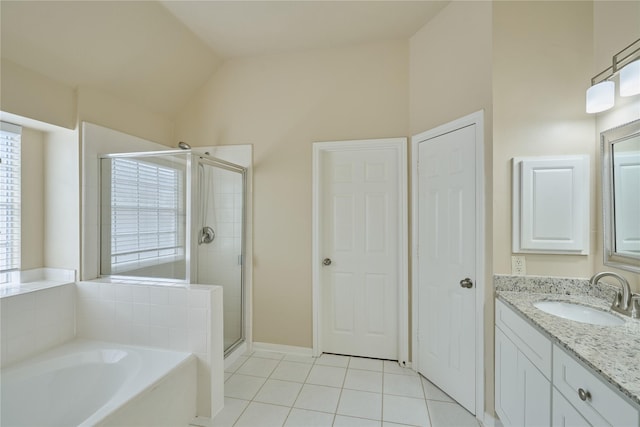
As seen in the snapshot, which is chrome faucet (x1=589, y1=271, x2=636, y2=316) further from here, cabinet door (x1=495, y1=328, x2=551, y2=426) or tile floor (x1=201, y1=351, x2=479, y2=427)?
tile floor (x1=201, y1=351, x2=479, y2=427)

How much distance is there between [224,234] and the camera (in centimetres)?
269

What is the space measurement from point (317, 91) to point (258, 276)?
75.4 inches

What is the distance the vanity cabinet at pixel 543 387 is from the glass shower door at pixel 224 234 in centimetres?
210

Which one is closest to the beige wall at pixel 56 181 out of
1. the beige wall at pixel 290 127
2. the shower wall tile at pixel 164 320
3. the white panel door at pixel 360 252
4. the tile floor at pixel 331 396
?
the shower wall tile at pixel 164 320

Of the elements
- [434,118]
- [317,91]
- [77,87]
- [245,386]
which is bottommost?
[245,386]

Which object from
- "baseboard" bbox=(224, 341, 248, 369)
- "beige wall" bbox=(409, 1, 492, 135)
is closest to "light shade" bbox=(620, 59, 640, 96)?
"beige wall" bbox=(409, 1, 492, 135)

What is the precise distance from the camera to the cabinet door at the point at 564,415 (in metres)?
1.07

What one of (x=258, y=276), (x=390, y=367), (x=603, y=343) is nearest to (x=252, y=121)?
(x=258, y=276)

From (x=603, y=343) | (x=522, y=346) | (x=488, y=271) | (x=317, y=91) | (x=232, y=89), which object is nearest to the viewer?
(x=603, y=343)

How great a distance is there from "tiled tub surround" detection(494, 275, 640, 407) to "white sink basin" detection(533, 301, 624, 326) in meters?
0.03

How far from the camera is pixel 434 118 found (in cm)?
234

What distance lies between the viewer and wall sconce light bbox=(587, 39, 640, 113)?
1.39 m

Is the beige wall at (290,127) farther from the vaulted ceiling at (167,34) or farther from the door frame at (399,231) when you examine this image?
the vaulted ceiling at (167,34)

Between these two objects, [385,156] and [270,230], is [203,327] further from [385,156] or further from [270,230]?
[385,156]
